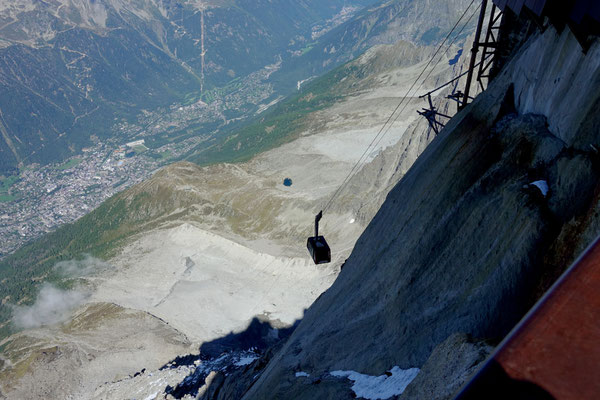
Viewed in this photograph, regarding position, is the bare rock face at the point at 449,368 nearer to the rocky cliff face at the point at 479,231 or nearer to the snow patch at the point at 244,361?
the rocky cliff face at the point at 479,231

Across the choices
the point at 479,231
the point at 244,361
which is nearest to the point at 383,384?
the point at 479,231

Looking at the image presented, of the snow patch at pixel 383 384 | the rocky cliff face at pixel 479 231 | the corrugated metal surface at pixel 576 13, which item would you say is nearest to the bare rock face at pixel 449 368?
the rocky cliff face at pixel 479 231

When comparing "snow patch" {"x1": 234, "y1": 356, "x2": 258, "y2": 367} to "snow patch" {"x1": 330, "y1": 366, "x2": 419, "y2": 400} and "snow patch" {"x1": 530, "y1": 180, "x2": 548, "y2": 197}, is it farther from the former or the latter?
"snow patch" {"x1": 530, "y1": 180, "x2": 548, "y2": 197}

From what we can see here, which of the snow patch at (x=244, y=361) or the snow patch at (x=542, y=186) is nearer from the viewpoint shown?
the snow patch at (x=542, y=186)

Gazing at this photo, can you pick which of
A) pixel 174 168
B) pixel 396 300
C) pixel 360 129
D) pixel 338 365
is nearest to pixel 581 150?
pixel 396 300

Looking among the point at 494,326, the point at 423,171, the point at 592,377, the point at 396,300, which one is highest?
the point at 592,377

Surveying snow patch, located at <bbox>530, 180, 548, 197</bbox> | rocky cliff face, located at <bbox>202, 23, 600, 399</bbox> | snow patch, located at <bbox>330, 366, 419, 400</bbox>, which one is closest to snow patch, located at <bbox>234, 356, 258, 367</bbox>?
rocky cliff face, located at <bbox>202, 23, 600, 399</bbox>

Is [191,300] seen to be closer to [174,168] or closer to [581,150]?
[174,168]
